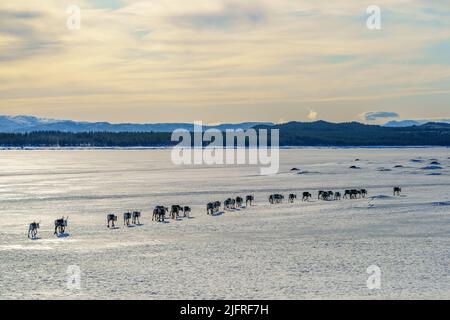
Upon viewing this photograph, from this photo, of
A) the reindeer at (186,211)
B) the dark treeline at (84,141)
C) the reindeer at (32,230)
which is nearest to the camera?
the reindeer at (32,230)

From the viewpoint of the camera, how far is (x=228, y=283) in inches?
545

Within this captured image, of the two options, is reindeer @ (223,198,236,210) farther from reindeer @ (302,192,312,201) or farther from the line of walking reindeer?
reindeer @ (302,192,312,201)

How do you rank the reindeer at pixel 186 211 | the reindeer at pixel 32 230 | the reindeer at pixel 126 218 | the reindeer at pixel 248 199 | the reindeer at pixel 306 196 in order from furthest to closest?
1. the reindeer at pixel 306 196
2. the reindeer at pixel 248 199
3. the reindeer at pixel 186 211
4. the reindeer at pixel 126 218
5. the reindeer at pixel 32 230

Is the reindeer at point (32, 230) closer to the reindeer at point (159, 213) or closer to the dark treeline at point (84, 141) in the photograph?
the reindeer at point (159, 213)

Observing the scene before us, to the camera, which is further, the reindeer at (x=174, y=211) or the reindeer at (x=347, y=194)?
the reindeer at (x=347, y=194)

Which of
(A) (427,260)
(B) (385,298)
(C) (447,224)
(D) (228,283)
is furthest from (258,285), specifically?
(C) (447,224)

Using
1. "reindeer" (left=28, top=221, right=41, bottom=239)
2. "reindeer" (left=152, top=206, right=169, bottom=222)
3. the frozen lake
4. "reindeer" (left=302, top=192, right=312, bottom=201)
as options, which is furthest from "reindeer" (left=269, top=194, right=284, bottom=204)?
"reindeer" (left=28, top=221, right=41, bottom=239)

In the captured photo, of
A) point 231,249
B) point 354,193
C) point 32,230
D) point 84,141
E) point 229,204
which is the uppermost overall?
point 84,141

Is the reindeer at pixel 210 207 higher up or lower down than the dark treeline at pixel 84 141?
lower down

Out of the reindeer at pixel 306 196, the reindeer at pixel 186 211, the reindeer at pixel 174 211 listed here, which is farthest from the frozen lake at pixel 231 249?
the reindeer at pixel 174 211

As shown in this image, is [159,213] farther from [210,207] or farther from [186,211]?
[210,207]

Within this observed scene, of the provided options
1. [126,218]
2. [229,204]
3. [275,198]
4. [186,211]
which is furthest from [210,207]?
[275,198]

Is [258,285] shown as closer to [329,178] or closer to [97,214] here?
[97,214]
